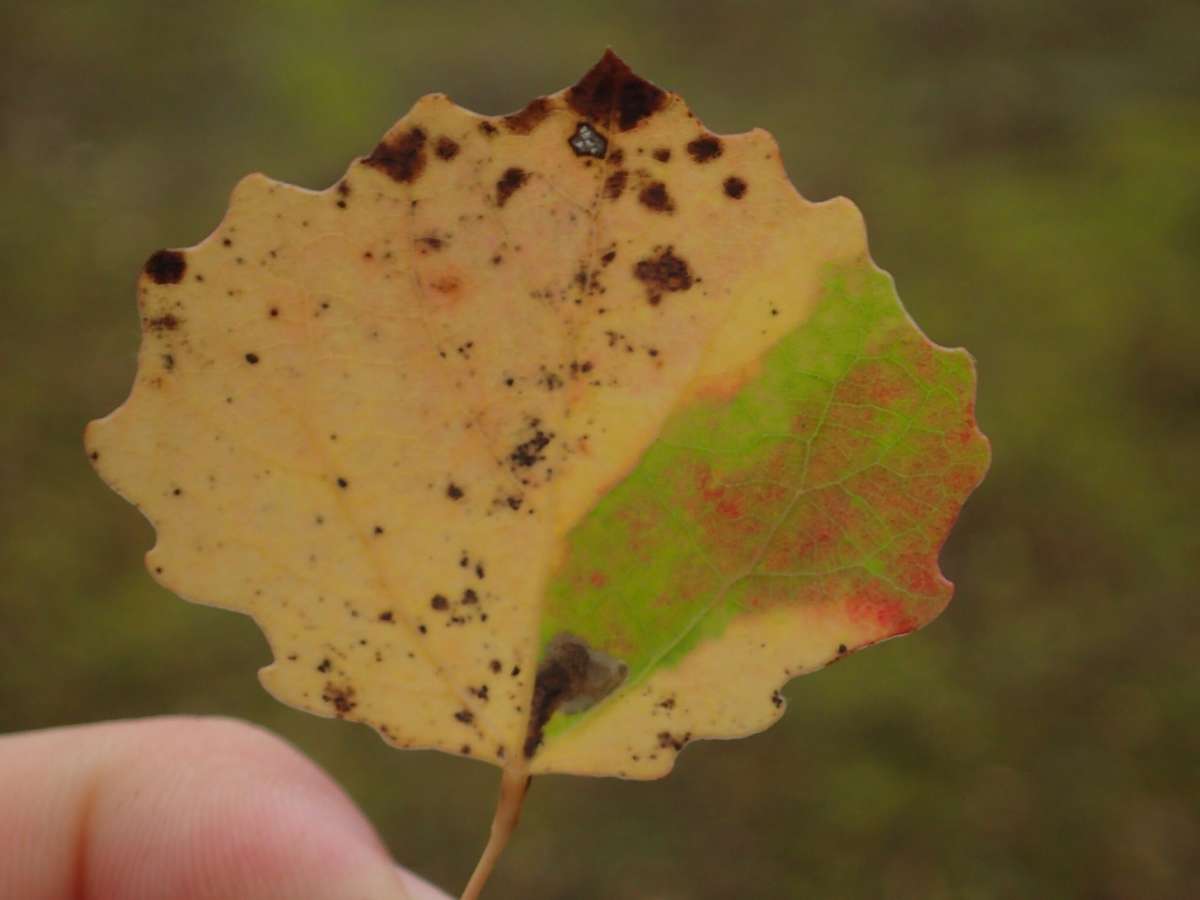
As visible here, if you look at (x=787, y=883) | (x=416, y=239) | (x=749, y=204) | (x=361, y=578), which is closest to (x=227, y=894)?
(x=361, y=578)

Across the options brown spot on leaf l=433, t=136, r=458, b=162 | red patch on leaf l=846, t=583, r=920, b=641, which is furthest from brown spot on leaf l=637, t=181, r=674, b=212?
red patch on leaf l=846, t=583, r=920, b=641

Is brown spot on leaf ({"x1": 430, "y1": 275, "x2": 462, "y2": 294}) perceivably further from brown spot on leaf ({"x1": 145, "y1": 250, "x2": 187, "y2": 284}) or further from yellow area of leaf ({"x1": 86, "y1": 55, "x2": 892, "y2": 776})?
brown spot on leaf ({"x1": 145, "y1": 250, "x2": 187, "y2": 284})

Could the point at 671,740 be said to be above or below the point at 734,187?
below

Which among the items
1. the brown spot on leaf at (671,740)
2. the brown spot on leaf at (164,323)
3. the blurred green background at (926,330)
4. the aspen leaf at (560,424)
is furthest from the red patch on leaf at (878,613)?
the blurred green background at (926,330)

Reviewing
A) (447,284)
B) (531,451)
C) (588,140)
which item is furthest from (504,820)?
(588,140)

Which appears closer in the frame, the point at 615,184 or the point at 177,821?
the point at 615,184

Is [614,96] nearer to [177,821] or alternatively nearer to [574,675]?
[574,675]
